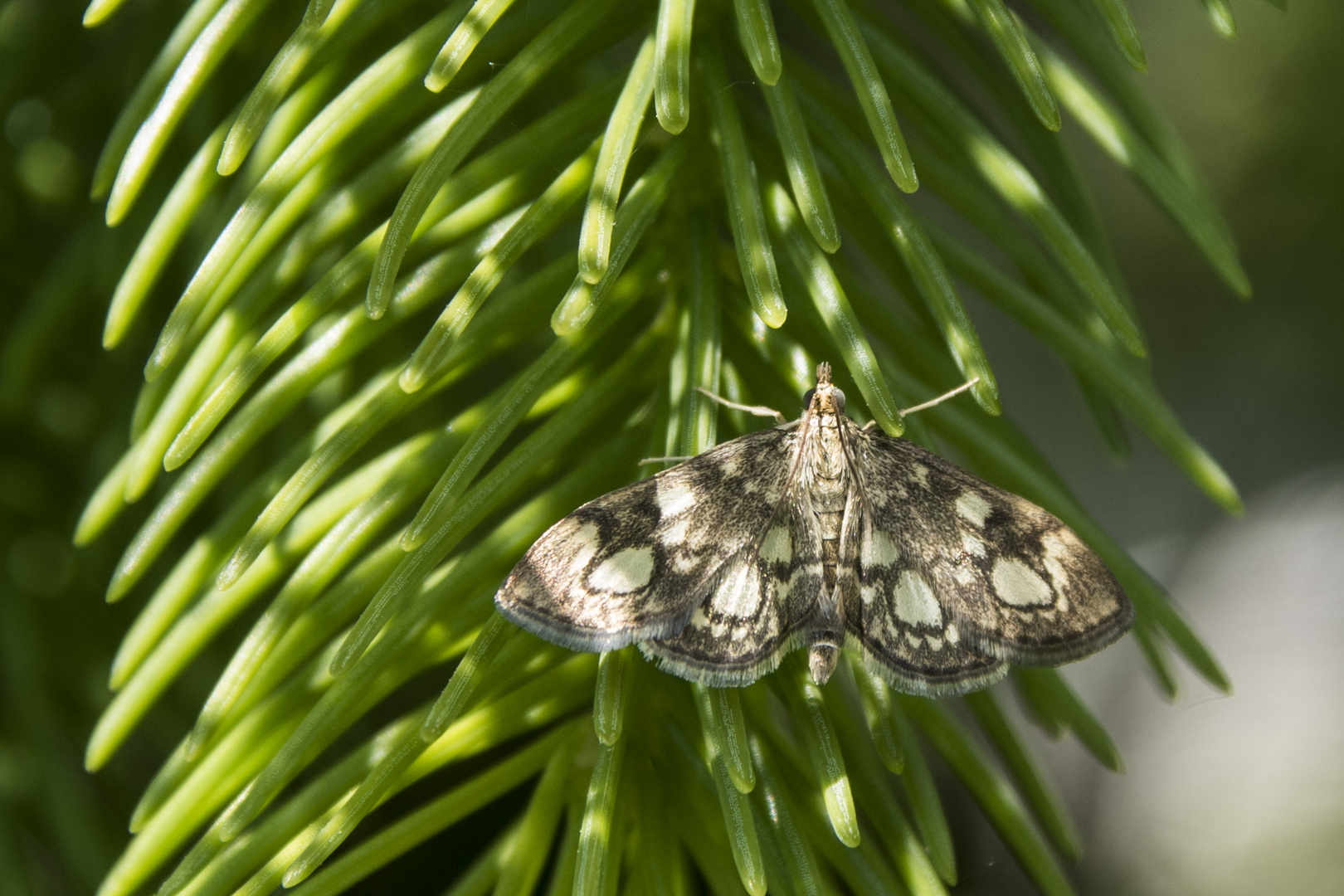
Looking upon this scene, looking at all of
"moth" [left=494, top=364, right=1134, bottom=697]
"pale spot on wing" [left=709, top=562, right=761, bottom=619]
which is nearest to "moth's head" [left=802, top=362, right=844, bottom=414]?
"moth" [left=494, top=364, right=1134, bottom=697]

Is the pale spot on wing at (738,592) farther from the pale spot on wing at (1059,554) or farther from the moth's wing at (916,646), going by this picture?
the pale spot on wing at (1059,554)

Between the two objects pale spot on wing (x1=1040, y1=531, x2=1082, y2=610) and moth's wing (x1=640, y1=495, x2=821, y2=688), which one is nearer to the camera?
moth's wing (x1=640, y1=495, x2=821, y2=688)

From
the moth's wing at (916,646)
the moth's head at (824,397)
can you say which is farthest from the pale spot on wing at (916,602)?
the moth's head at (824,397)

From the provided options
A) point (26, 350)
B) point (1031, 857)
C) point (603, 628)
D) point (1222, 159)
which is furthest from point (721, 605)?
point (1222, 159)

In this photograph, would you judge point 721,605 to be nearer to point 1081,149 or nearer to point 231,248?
point 231,248

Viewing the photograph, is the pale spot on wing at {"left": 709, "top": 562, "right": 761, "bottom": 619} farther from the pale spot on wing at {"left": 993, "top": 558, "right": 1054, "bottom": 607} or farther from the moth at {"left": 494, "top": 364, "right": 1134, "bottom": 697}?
the pale spot on wing at {"left": 993, "top": 558, "right": 1054, "bottom": 607}

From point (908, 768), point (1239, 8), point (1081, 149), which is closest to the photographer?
point (908, 768)
